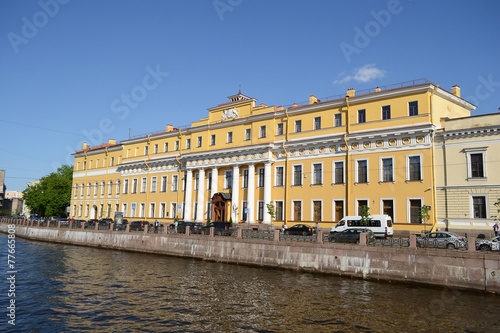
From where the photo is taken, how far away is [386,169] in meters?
31.8

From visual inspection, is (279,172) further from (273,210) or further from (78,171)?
(78,171)

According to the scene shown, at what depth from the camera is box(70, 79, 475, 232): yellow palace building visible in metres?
30.5

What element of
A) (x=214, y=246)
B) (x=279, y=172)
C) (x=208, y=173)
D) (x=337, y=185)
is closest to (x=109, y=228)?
(x=208, y=173)

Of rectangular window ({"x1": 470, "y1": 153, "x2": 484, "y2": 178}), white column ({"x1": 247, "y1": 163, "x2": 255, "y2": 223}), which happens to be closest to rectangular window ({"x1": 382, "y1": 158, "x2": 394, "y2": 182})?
rectangular window ({"x1": 470, "y1": 153, "x2": 484, "y2": 178})

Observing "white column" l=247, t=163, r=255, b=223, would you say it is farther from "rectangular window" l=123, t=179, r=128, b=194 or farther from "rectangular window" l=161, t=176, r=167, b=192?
"rectangular window" l=123, t=179, r=128, b=194

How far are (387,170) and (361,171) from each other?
2.15m

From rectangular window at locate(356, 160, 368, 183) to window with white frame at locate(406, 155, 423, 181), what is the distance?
3.35 meters

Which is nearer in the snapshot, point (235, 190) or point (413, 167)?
point (413, 167)

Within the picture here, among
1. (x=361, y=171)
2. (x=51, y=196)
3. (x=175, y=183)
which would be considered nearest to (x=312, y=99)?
(x=361, y=171)

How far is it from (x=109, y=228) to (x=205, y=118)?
53.0ft

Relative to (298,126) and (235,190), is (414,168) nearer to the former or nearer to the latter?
(298,126)

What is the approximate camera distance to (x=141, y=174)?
174 feet

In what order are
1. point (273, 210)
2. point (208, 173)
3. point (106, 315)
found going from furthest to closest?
point (208, 173), point (273, 210), point (106, 315)

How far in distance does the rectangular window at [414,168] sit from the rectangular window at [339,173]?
222 inches
